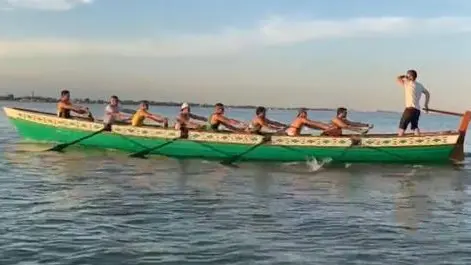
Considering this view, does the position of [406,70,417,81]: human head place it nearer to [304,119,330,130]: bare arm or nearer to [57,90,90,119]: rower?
[304,119,330,130]: bare arm

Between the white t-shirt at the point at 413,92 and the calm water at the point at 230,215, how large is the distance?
1.92m

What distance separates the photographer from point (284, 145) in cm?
2078

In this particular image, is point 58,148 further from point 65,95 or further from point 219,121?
point 219,121

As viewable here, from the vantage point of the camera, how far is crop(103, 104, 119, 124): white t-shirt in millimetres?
23017

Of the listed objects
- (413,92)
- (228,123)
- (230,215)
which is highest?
(413,92)

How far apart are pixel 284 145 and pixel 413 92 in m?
3.99

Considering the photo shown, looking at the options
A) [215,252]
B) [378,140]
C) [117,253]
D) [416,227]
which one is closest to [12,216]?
[117,253]

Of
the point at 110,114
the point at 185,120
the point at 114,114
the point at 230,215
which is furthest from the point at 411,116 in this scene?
the point at 230,215

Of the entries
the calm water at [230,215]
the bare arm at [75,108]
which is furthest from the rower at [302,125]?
the bare arm at [75,108]

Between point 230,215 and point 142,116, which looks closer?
point 230,215

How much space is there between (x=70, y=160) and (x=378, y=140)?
9.07m

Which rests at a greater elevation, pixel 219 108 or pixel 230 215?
pixel 219 108

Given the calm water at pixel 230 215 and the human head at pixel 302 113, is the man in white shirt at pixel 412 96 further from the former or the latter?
the human head at pixel 302 113

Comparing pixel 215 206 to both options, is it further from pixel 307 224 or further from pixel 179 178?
pixel 179 178
